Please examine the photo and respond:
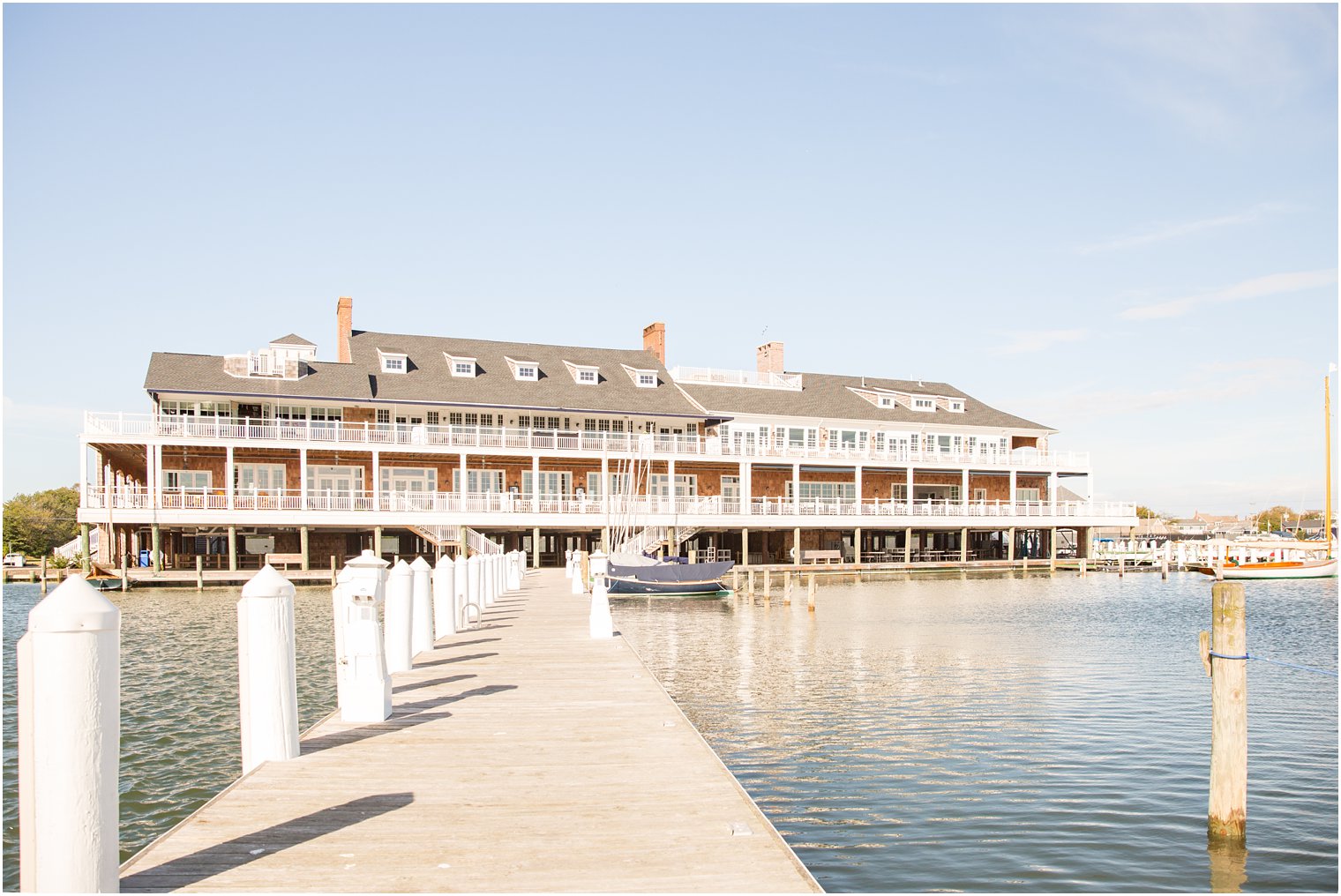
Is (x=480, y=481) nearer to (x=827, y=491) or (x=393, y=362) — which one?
(x=393, y=362)

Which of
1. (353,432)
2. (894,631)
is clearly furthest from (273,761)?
(353,432)

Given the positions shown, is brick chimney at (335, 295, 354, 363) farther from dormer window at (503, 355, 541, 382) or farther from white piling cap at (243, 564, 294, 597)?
white piling cap at (243, 564, 294, 597)

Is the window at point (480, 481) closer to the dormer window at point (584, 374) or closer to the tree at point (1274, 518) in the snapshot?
the dormer window at point (584, 374)

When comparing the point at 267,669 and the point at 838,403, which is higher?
the point at 838,403

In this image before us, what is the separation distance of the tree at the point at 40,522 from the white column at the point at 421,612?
247 feet

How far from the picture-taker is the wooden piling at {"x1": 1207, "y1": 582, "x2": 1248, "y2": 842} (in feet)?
28.3

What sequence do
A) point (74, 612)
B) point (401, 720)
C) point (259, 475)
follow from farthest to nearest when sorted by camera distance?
point (259, 475) < point (401, 720) < point (74, 612)

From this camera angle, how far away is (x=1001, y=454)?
63.8 metres

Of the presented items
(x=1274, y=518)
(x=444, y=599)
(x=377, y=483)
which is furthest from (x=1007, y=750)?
(x=1274, y=518)

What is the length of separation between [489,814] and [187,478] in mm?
44955

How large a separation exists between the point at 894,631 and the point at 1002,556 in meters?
40.4

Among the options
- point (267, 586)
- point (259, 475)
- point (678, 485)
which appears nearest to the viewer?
point (267, 586)

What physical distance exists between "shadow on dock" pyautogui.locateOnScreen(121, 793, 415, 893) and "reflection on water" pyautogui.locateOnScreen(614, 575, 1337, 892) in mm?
3543

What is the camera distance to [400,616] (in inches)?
480
